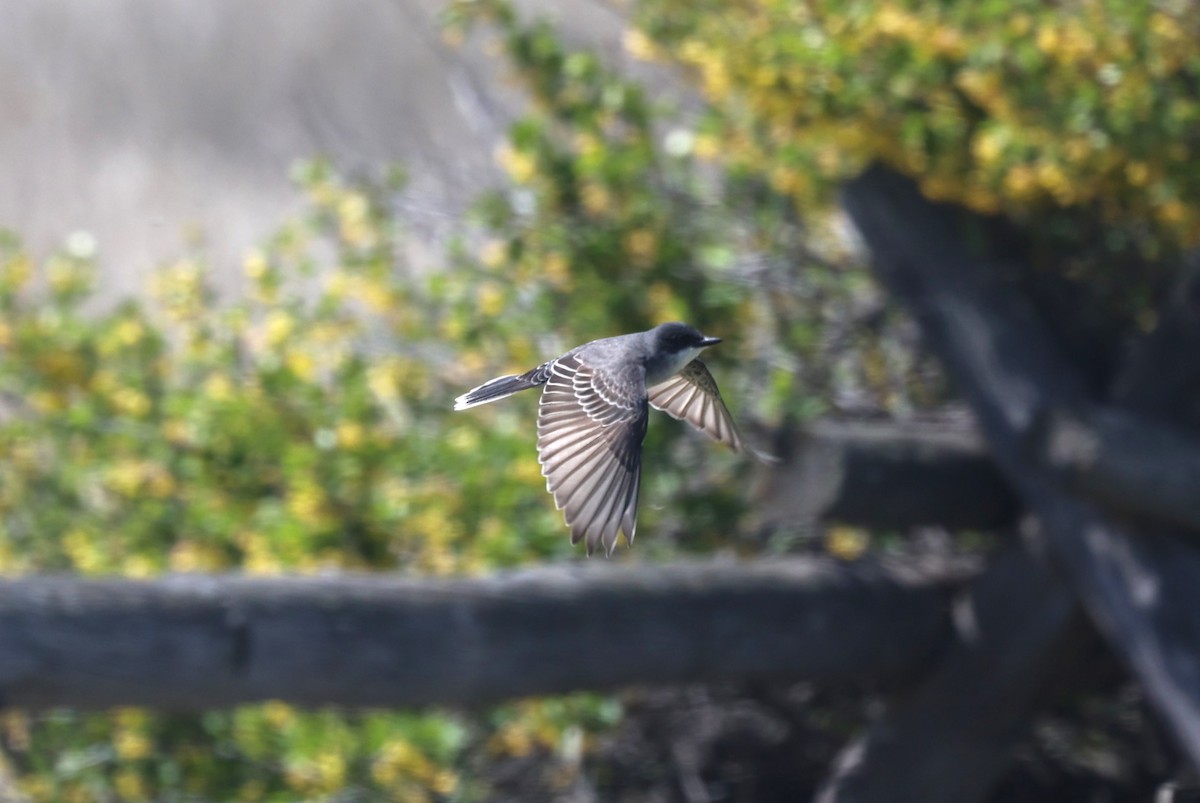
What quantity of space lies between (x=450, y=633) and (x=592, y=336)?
1.08 m

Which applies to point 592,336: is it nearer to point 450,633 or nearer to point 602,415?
point 450,633

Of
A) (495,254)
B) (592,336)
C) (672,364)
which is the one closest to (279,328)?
(495,254)

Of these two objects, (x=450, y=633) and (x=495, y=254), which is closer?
(x=450, y=633)

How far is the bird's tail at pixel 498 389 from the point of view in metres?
2.64

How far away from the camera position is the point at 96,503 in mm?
5203

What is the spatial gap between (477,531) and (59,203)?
22.8 ft

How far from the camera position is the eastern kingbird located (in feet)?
7.27

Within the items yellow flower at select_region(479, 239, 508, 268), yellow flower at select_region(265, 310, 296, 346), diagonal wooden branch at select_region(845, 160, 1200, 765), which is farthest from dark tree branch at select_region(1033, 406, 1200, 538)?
yellow flower at select_region(265, 310, 296, 346)

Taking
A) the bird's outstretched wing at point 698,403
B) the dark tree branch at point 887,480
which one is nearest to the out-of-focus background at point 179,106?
the dark tree branch at point 887,480

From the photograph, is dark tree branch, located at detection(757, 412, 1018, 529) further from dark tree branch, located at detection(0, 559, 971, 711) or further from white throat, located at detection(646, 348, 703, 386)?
white throat, located at detection(646, 348, 703, 386)

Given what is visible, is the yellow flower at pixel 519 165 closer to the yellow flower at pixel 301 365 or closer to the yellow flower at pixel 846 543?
the yellow flower at pixel 301 365

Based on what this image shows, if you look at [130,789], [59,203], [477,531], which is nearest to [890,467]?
[477,531]

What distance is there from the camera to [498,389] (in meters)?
2.74

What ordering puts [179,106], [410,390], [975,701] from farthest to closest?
[179,106] → [410,390] → [975,701]
